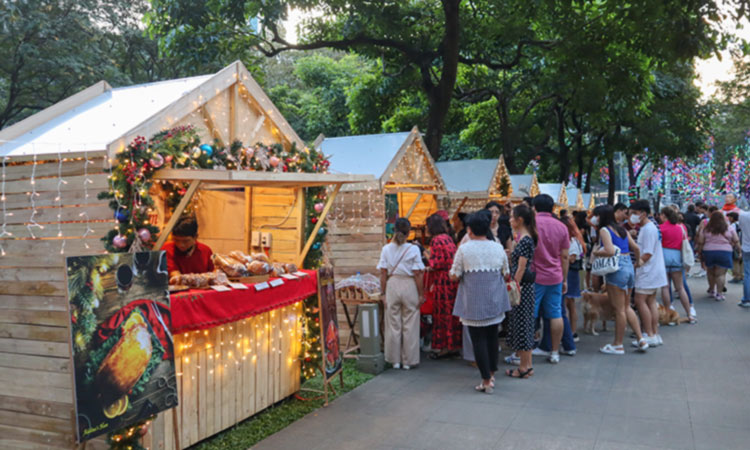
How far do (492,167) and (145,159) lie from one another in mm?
9980

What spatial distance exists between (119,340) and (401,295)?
12.6 feet

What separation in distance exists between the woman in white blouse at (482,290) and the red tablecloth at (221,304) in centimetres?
172

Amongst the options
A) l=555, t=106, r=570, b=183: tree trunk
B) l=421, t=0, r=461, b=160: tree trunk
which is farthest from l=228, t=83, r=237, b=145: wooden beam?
l=555, t=106, r=570, b=183: tree trunk

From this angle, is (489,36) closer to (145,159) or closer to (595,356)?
(595,356)

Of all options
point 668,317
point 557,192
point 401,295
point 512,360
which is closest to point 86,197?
point 401,295

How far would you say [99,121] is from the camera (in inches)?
176

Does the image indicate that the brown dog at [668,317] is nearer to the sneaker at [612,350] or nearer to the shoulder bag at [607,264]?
the sneaker at [612,350]

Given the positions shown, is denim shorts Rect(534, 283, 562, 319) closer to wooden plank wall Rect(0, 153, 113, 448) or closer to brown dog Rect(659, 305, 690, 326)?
brown dog Rect(659, 305, 690, 326)

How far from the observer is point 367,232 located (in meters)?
8.16

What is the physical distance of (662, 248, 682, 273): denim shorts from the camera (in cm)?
970

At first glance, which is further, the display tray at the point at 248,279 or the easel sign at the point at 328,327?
the easel sign at the point at 328,327

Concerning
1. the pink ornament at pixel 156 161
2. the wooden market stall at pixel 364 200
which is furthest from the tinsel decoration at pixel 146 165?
the wooden market stall at pixel 364 200

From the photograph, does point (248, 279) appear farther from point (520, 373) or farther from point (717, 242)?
point (717, 242)

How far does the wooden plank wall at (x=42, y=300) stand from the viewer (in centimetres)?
390
